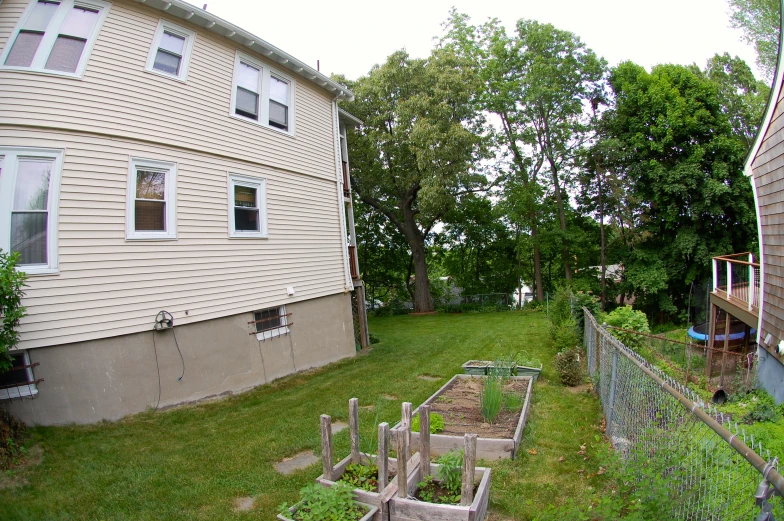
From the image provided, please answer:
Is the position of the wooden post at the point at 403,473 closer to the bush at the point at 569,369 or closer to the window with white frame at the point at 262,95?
the bush at the point at 569,369


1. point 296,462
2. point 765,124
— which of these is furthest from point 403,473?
point 765,124

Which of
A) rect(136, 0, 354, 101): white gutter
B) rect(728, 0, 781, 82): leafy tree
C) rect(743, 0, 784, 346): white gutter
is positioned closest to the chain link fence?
rect(743, 0, 784, 346): white gutter

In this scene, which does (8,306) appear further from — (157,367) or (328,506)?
(328,506)

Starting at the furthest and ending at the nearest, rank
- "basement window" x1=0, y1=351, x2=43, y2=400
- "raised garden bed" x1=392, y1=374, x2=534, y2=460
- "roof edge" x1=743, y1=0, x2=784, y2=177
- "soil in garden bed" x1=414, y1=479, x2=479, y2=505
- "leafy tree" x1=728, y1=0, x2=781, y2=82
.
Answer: "leafy tree" x1=728, y1=0, x2=781, y2=82
"roof edge" x1=743, y1=0, x2=784, y2=177
"basement window" x1=0, y1=351, x2=43, y2=400
"raised garden bed" x1=392, y1=374, x2=534, y2=460
"soil in garden bed" x1=414, y1=479, x2=479, y2=505

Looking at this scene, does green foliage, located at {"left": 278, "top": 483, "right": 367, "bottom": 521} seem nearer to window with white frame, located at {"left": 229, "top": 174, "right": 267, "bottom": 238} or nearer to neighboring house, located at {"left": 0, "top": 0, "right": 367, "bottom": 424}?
neighboring house, located at {"left": 0, "top": 0, "right": 367, "bottom": 424}

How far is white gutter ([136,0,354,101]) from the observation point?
8.31 m

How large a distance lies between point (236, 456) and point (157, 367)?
2804mm

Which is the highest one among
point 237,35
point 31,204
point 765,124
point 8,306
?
point 237,35

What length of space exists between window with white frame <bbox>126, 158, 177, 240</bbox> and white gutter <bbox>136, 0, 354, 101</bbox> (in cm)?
273

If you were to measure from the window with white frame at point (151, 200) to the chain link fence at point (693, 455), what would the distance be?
7.15m

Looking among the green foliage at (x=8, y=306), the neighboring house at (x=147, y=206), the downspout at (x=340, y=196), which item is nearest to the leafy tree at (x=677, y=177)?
the downspout at (x=340, y=196)

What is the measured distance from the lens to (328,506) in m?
3.74

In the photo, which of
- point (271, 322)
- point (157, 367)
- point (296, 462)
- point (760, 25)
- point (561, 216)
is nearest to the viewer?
point (296, 462)

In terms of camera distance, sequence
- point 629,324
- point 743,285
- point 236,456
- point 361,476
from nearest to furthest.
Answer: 1. point 361,476
2. point 236,456
3. point 629,324
4. point 743,285
